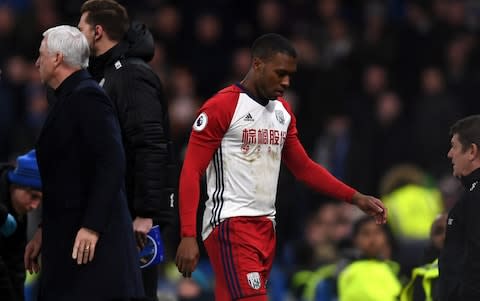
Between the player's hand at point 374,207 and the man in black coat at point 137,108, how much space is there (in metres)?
1.08

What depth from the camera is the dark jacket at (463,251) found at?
7.54m

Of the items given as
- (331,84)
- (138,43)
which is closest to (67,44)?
(138,43)

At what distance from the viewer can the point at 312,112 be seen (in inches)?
621

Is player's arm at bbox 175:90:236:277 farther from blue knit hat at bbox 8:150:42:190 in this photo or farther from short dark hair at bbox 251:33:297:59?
blue knit hat at bbox 8:150:42:190

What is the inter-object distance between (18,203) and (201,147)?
131 centimetres

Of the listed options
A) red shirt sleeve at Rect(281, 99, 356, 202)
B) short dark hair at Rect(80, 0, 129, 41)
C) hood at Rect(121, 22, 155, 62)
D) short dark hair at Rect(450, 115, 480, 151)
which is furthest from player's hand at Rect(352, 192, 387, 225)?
short dark hair at Rect(80, 0, 129, 41)

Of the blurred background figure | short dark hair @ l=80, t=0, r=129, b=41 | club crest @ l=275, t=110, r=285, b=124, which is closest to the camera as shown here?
club crest @ l=275, t=110, r=285, b=124

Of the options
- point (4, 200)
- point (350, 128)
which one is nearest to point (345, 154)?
point (350, 128)

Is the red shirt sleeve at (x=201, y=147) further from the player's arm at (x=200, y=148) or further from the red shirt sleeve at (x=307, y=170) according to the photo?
the red shirt sleeve at (x=307, y=170)

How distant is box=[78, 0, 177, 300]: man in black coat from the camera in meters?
7.90

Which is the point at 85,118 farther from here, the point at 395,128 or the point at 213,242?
the point at 395,128

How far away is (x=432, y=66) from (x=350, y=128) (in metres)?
1.18

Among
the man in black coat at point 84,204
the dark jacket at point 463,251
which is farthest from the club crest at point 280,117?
the man in black coat at point 84,204

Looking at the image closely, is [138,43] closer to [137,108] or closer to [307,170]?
[137,108]
